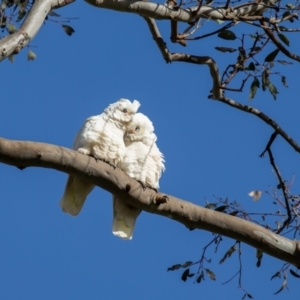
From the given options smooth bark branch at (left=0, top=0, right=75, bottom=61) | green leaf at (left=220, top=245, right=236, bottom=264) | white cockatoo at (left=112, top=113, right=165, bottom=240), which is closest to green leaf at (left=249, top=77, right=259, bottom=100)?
white cockatoo at (left=112, top=113, right=165, bottom=240)

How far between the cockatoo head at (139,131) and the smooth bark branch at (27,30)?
0.92 metres

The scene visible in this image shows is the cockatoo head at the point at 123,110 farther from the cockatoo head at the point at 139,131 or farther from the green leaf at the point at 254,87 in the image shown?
the green leaf at the point at 254,87

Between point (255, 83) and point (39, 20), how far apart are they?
1.35 metres

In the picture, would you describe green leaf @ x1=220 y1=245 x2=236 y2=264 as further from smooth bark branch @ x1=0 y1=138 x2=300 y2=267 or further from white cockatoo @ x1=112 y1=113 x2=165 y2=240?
smooth bark branch @ x1=0 y1=138 x2=300 y2=267

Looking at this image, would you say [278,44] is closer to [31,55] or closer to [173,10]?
[173,10]

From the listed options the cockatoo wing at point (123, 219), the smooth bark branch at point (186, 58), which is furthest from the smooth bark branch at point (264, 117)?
the cockatoo wing at point (123, 219)

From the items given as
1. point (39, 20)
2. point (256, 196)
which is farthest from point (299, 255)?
point (39, 20)

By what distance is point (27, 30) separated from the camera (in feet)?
9.73

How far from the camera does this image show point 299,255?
3023 millimetres

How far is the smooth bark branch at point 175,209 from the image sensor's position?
114 inches

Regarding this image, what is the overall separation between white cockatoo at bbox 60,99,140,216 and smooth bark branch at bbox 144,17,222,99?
0.35 m

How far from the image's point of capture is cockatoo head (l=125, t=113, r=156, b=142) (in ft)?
12.9

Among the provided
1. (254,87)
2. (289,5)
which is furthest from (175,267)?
(289,5)

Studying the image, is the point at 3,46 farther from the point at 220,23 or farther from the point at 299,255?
the point at 299,255
